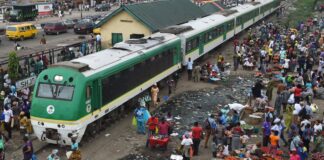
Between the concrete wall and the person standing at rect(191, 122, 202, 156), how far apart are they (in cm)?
1457

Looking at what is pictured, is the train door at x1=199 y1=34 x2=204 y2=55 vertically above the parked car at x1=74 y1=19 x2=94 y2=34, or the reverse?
the train door at x1=199 y1=34 x2=204 y2=55

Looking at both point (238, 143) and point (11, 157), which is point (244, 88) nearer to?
point (238, 143)

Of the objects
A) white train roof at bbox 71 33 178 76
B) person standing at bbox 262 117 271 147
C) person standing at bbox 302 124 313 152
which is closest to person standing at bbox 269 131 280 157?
person standing at bbox 262 117 271 147

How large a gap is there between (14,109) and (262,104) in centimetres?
1004

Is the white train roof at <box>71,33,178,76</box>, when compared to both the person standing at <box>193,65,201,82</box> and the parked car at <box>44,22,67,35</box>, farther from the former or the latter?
the parked car at <box>44,22,67,35</box>

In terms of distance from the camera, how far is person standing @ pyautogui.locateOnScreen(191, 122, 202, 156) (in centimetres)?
1462

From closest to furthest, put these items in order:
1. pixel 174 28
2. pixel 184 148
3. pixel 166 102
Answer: pixel 184 148 → pixel 166 102 → pixel 174 28

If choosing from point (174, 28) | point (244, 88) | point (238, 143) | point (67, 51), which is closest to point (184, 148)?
point (238, 143)

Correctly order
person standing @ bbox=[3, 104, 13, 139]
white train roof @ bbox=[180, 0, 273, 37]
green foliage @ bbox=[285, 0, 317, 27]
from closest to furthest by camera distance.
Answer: person standing @ bbox=[3, 104, 13, 139] < white train roof @ bbox=[180, 0, 273, 37] < green foliage @ bbox=[285, 0, 317, 27]

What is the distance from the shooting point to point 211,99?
22.3 meters

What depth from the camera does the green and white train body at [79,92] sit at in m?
14.6

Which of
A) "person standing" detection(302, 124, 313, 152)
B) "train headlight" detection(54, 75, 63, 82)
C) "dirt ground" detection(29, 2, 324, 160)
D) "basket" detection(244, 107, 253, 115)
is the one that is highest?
"train headlight" detection(54, 75, 63, 82)

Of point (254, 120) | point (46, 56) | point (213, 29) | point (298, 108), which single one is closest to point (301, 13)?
point (213, 29)

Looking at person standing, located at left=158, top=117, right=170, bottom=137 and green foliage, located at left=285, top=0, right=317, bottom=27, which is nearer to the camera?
person standing, located at left=158, top=117, right=170, bottom=137
